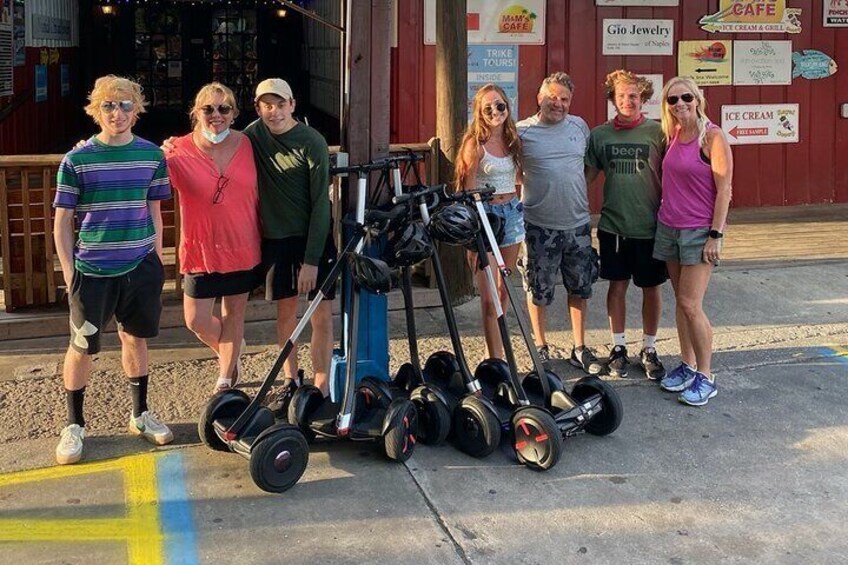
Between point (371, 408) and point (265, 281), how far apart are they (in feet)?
2.92

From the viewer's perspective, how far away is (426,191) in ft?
14.7

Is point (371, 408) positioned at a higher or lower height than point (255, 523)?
higher

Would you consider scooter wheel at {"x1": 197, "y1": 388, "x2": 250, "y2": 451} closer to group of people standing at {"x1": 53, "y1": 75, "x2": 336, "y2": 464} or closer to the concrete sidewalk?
the concrete sidewalk

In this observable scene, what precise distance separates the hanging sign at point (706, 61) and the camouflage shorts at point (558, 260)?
4819 millimetres

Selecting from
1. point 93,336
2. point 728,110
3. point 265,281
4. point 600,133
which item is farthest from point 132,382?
point 728,110

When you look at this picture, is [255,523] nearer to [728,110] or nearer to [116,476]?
[116,476]

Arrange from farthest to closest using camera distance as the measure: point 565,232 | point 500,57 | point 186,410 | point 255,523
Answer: point 500,57 → point 565,232 → point 186,410 → point 255,523

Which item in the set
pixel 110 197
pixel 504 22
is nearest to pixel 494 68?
pixel 504 22

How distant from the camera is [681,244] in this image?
16.6 feet

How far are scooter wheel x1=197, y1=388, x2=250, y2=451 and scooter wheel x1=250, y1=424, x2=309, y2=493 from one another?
1.32 feet

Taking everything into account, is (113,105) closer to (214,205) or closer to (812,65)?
(214,205)

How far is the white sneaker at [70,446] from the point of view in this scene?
14.3 ft

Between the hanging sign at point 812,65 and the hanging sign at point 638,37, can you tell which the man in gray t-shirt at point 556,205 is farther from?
the hanging sign at point 812,65

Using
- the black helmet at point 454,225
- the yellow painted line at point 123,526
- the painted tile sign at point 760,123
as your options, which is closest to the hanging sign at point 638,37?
the painted tile sign at point 760,123
